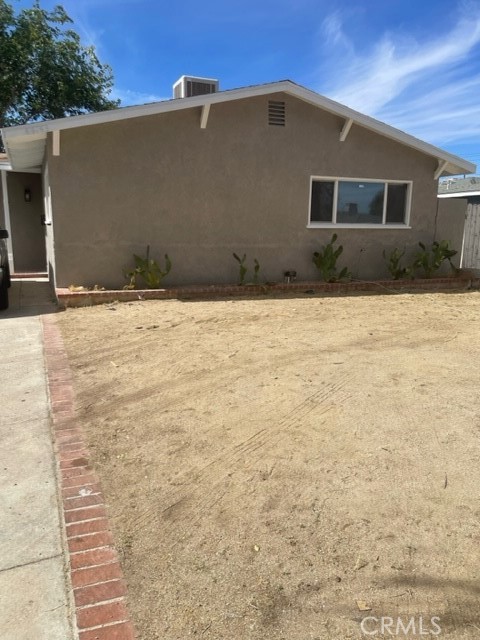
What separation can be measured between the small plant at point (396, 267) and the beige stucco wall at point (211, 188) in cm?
34

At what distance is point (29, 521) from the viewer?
2.68 meters

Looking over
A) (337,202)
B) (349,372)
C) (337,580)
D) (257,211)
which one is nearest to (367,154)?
(337,202)

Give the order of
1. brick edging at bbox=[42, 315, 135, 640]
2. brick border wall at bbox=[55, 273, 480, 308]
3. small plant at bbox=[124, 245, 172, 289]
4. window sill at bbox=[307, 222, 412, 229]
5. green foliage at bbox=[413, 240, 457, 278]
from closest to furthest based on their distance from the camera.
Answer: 1. brick edging at bbox=[42, 315, 135, 640]
2. brick border wall at bbox=[55, 273, 480, 308]
3. small plant at bbox=[124, 245, 172, 289]
4. window sill at bbox=[307, 222, 412, 229]
5. green foliage at bbox=[413, 240, 457, 278]

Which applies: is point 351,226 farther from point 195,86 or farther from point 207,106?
point 195,86

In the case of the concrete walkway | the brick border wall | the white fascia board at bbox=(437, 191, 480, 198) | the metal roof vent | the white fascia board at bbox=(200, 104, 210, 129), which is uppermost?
the metal roof vent

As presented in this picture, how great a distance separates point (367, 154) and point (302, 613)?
10.5 meters

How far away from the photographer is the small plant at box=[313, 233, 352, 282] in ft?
35.1

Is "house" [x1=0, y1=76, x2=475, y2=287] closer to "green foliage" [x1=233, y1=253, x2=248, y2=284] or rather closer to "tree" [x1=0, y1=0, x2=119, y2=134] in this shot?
"green foliage" [x1=233, y1=253, x2=248, y2=284]

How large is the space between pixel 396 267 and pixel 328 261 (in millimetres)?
1840

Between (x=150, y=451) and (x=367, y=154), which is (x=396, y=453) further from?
(x=367, y=154)

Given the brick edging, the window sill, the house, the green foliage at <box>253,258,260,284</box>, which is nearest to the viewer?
the brick edging

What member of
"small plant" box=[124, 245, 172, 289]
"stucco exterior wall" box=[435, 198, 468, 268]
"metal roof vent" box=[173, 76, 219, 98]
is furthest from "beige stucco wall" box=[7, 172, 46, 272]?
"stucco exterior wall" box=[435, 198, 468, 268]

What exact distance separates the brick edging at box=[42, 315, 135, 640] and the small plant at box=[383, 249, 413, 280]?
9030mm

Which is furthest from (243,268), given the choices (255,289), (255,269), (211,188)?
(211,188)
